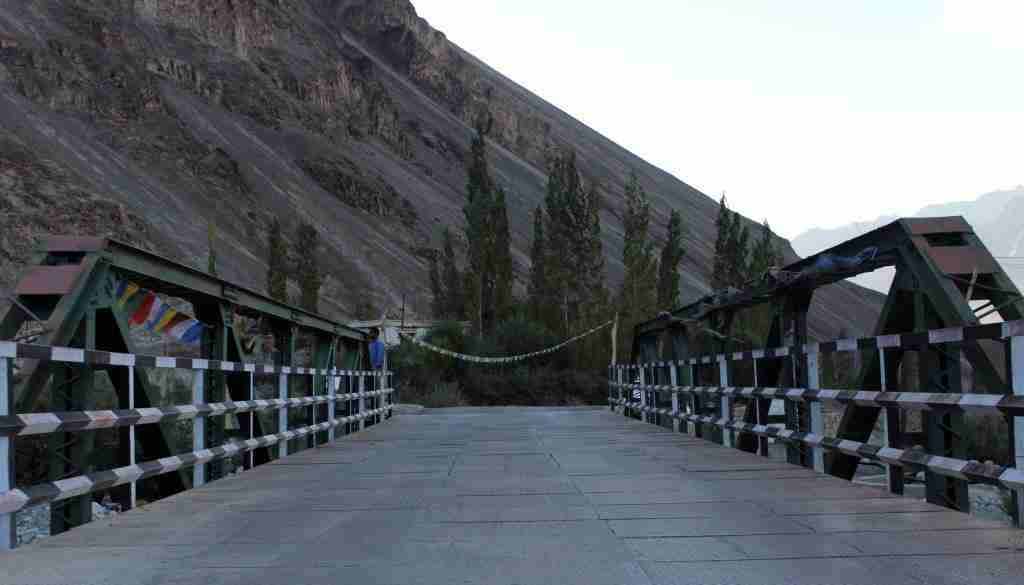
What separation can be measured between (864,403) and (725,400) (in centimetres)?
485

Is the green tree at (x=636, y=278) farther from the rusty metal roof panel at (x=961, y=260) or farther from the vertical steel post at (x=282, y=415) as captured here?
the rusty metal roof panel at (x=961, y=260)

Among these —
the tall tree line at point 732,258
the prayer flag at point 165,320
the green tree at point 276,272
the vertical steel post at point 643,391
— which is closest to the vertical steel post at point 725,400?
→ the vertical steel post at point 643,391

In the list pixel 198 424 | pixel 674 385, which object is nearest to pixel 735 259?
pixel 674 385

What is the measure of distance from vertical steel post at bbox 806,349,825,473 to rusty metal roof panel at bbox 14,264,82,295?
5.89m

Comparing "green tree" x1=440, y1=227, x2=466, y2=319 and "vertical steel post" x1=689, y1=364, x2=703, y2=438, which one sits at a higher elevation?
"green tree" x1=440, y1=227, x2=466, y2=319

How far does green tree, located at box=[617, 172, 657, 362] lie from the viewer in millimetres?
42906

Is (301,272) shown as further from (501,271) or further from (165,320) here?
(165,320)

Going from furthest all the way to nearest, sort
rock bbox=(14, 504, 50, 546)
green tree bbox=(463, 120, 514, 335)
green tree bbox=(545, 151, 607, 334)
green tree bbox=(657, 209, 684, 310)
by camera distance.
→ green tree bbox=(657, 209, 684, 310), green tree bbox=(545, 151, 607, 334), green tree bbox=(463, 120, 514, 335), rock bbox=(14, 504, 50, 546)

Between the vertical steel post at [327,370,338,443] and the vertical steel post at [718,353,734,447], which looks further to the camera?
the vertical steel post at [327,370,338,443]

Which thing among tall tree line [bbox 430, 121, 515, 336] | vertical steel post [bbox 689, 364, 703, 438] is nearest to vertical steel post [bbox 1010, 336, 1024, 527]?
vertical steel post [bbox 689, 364, 703, 438]

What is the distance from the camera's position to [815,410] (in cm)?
957

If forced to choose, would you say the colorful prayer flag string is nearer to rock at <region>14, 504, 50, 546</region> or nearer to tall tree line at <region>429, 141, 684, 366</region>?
rock at <region>14, 504, 50, 546</region>

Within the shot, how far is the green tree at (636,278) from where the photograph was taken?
4291 cm

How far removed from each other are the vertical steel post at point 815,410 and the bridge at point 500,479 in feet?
0.06
